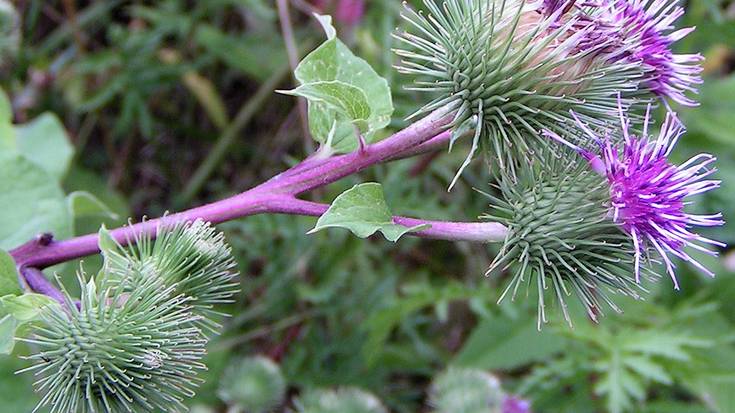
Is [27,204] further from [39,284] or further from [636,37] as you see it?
[636,37]

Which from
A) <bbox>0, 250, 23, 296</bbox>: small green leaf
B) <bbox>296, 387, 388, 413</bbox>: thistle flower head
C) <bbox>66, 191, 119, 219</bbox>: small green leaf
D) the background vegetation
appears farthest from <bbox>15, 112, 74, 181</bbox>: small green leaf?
<bbox>0, 250, 23, 296</bbox>: small green leaf

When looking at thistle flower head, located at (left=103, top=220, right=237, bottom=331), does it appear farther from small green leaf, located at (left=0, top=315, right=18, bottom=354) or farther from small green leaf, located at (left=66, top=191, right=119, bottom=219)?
small green leaf, located at (left=66, top=191, right=119, bottom=219)

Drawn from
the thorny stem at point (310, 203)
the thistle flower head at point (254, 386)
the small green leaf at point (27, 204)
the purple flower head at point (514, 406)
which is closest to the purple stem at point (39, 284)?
the thorny stem at point (310, 203)

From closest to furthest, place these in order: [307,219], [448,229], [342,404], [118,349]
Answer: [118,349], [448,229], [342,404], [307,219]

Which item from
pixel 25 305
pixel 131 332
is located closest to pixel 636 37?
pixel 131 332

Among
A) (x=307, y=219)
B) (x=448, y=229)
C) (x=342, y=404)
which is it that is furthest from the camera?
(x=307, y=219)

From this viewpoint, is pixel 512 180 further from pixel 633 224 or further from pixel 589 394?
pixel 589 394

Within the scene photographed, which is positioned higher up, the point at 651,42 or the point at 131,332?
the point at 651,42

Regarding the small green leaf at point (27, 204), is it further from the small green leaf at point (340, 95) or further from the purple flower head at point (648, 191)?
the purple flower head at point (648, 191)
